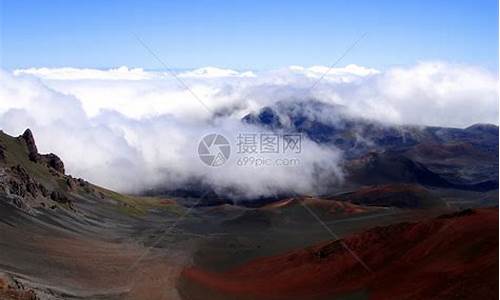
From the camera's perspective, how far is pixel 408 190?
6964 inches

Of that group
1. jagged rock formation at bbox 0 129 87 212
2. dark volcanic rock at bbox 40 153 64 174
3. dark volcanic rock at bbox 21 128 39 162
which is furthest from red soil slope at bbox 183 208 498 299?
dark volcanic rock at bbox 40 153 64 174

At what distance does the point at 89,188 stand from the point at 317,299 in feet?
323

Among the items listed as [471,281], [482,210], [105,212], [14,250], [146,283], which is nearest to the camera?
[471,281]

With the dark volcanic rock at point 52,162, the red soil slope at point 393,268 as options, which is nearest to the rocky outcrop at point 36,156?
the dark volcanic rock at point 52,162

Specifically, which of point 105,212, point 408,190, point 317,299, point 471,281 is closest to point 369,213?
point 408,190

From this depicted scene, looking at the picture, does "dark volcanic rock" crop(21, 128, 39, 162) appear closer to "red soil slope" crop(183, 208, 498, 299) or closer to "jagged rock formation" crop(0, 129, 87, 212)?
"jagged rock formation" crop(0, 129, 87, 212)

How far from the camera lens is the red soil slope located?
139ft

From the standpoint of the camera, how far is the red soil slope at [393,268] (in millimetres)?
42219

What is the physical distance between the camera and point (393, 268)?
2031 inches

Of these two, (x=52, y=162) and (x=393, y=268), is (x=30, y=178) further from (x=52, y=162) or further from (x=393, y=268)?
(x=393, y=268)

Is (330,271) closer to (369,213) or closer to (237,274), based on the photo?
(237,274)

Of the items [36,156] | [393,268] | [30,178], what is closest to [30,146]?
[36,156]

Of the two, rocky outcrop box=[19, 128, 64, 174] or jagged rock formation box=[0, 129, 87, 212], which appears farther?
rocky outcrop box=[19, 128, 64, 174]

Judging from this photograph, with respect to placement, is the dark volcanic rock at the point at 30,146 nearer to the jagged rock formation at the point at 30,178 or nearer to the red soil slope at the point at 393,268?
the jagged rock formation at the point at 30,178
